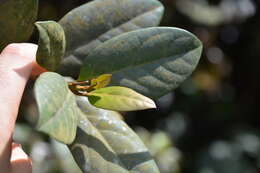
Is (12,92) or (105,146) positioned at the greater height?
(12,92)

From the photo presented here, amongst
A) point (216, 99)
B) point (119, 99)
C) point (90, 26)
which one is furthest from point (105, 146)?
point (216, 99)

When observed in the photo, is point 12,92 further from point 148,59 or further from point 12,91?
point 148,59

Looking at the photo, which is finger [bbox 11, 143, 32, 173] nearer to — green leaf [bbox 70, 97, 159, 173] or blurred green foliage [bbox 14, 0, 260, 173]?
green leaf [bbox 70, 97, 159, 173]

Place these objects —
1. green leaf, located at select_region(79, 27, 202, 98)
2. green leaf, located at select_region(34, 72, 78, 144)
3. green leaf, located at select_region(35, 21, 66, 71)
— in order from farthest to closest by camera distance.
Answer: green leaf, located at select_region(79, 27, 202, 98), green leaf, located at select_region(35, 21, 66, 71), green leaf, located at select_region(34, 72, 78, 144)

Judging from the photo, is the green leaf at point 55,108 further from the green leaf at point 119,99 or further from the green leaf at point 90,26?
the green leaf at point 90,26

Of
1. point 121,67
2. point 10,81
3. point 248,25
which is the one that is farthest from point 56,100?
point 248,25

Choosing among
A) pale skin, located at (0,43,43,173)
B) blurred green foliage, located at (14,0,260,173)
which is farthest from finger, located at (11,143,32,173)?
blurred green foliage, located at (14,0,260,173)

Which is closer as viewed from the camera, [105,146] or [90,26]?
[105,146]
